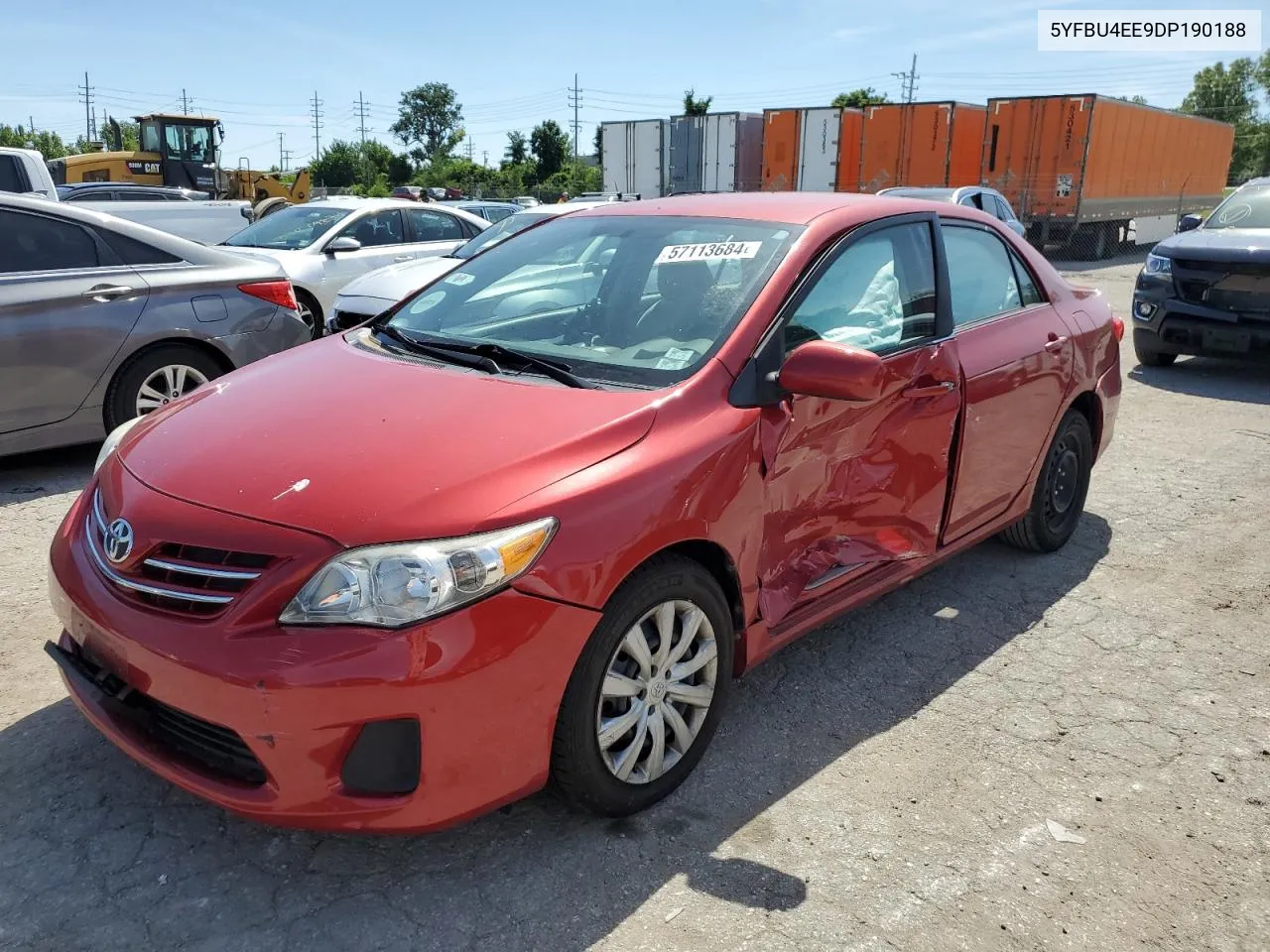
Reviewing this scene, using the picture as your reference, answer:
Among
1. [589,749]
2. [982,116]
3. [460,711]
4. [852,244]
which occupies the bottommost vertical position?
[589,749]

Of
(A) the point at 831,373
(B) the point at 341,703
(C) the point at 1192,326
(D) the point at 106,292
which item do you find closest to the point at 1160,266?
(C) the point at 1192,326

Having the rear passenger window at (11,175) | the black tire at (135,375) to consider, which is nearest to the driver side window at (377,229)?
the rear passenger window at (11,175)

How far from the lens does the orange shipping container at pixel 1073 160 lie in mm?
21328

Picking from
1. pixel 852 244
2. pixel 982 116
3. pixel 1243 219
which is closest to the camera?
pixel 852 244

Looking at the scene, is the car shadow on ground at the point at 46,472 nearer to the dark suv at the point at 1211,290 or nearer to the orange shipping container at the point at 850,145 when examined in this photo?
the dark suv at the point at 1211,290

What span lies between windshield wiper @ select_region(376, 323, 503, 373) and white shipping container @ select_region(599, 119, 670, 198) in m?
22.4

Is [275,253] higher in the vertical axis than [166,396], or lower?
higher

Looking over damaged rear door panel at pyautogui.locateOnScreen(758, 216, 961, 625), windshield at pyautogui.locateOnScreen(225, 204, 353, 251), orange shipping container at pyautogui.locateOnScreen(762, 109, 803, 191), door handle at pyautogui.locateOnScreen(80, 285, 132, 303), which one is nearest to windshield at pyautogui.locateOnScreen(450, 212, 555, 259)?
windshield at pyautogui.locateOnScreen(225, 204, 353, 251)

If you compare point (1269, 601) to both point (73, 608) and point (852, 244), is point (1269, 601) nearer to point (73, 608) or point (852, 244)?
point (852, 244)

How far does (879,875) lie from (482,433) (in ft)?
5.01

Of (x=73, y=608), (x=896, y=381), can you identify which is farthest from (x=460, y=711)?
(x=896, y=381)

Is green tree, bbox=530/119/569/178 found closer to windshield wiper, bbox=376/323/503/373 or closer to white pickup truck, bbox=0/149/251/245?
white pickup truck, bbox=0/149/251/245

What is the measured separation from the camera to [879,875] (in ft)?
8.43

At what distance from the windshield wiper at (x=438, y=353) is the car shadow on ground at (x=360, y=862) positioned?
128 centimetres
